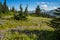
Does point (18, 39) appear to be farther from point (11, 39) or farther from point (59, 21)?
point (59, 21)

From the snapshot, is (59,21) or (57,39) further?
(59,21)

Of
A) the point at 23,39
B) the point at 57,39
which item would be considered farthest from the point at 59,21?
the point at 23,39

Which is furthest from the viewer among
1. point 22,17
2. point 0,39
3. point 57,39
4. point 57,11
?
point 22,17

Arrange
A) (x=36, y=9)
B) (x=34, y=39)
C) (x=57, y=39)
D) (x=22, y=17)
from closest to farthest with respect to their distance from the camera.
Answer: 1. (x=34, y=39)
2. (x=57, y=39)
3. (x=22, y=17)
4. (x=36, y=9)

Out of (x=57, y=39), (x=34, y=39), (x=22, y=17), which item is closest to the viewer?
(x=34, y=39)

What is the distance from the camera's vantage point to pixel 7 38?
12906 millimetres

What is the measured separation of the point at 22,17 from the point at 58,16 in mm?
30869

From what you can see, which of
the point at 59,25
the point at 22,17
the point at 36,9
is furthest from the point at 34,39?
the point at 36,9

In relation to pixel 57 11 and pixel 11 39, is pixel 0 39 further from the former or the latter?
pixel 57 11

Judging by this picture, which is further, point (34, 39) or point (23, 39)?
point (34, 39)

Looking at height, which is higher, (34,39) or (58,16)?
(58,16)

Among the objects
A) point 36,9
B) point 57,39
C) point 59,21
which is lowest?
point 36,9

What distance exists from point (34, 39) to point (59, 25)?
3.99 meters

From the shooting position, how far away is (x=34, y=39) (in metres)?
13.5
